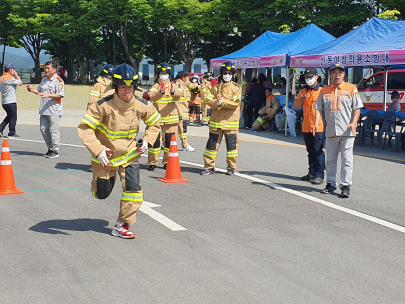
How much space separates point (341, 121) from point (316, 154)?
128 centimetres

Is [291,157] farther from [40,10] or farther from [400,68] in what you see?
[40,10]

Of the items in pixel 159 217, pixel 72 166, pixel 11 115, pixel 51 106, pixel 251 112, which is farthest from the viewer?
pixel 251 112

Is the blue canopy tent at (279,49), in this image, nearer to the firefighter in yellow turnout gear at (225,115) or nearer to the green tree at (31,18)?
the firefighter in yellow turnout gear at (225,115)

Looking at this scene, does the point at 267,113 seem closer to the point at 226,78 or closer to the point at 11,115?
the point at 11,115

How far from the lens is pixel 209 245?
6.05 meters

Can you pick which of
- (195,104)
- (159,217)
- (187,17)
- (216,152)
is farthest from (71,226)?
(187,17)

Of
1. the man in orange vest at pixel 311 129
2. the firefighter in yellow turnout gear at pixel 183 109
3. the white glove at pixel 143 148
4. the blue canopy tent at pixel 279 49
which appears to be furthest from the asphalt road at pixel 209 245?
the blue canopy tent at pixel 279 49

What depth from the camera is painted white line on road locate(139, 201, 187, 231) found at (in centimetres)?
675

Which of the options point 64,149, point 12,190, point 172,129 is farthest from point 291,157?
point 12,190

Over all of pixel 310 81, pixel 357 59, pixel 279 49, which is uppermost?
pixel 279 49

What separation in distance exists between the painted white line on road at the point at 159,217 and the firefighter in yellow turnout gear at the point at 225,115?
2.57m

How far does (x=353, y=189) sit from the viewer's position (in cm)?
937

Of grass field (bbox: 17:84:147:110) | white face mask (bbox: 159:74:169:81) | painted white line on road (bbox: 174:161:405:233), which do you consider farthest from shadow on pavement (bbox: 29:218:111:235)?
grass field (bbox: 17:84:147:110)

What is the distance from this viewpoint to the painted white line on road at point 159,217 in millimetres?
6754
